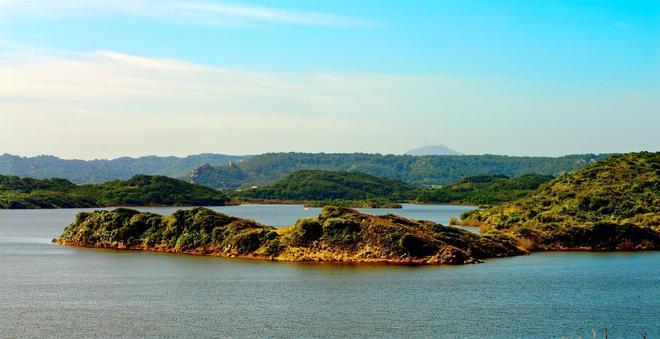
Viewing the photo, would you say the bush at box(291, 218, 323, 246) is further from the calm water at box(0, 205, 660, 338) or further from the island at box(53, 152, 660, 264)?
the calm water at box(0, 205, 660, 338)

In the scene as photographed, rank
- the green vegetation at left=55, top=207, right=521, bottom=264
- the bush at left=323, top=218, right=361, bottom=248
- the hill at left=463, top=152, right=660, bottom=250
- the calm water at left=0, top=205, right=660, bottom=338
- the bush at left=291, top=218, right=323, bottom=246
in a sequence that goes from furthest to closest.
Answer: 1. the hill at left=463, top=152, right=660, bottom=250
2. the bush at left=291, top=218, right=323, bottom=246
3. the bush at left=323, top=218, right=361, bottom=248
4. the green vegetation at left=55, top=207, right=521, bottom=264
5. the calm water at left=0, top=205, right=660, bottom=338

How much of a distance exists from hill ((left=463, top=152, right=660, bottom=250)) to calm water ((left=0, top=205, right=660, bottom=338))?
12722 mm

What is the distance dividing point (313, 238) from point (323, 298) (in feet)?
83.2

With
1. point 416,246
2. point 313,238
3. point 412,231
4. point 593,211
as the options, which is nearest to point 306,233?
point 313,238

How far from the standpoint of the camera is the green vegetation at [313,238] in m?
79.1

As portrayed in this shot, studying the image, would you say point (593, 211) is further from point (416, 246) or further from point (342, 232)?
point (342, 232)

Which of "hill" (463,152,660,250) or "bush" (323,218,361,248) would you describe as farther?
"hill" (463,152,660,250)

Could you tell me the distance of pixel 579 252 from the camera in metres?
92.1

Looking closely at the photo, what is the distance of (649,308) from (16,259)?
62338mm

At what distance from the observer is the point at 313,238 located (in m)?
81.7

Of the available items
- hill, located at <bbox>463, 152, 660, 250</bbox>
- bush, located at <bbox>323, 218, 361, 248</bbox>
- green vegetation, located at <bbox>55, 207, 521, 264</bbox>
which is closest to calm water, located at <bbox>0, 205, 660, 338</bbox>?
green vegetation, located at <bbox>55, 207, 521, 264</bbox>

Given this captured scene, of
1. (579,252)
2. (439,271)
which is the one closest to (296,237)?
(439,271)

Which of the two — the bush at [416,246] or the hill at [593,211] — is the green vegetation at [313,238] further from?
the hill at [593,211]

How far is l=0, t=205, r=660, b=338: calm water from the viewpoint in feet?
151
